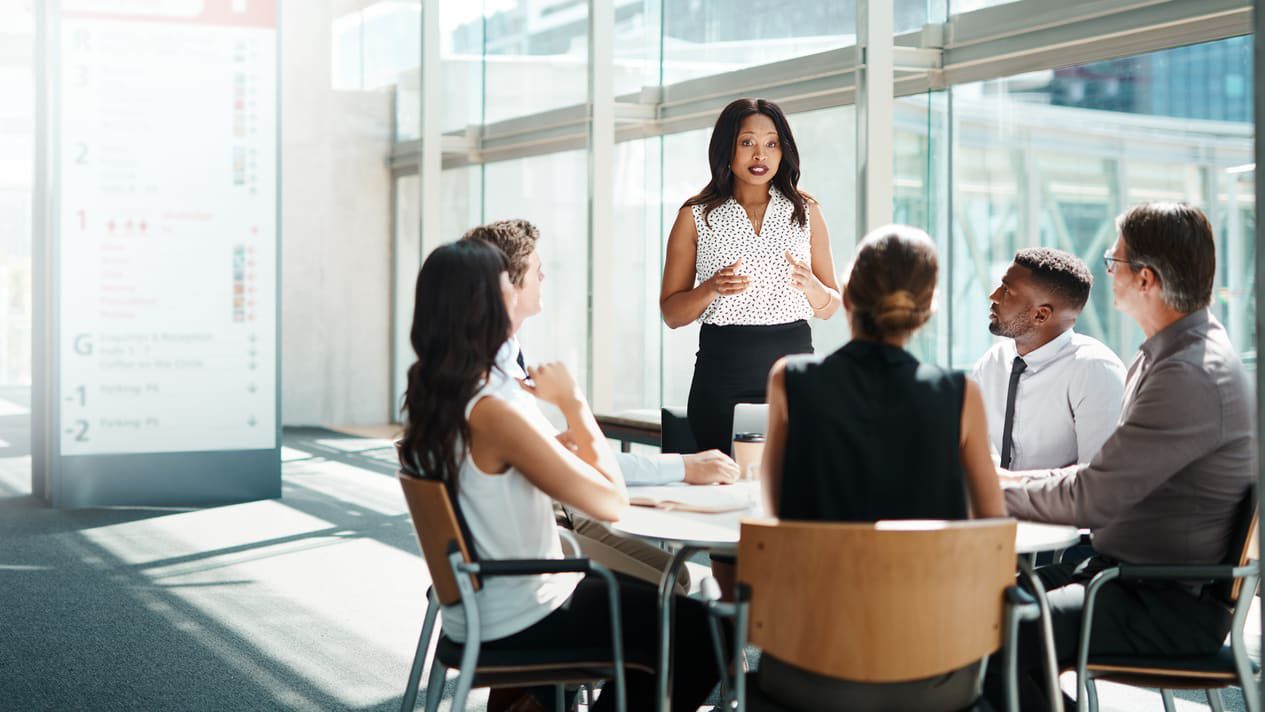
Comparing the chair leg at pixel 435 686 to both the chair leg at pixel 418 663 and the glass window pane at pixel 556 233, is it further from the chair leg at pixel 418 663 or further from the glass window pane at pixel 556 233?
the glass window pane at pixel 556 233

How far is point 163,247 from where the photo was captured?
287 inches

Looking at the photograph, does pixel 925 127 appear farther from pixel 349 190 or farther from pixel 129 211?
pixel 349 190

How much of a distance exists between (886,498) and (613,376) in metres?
6.26

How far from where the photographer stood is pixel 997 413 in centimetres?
336

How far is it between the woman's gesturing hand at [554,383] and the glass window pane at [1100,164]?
12.1 feet

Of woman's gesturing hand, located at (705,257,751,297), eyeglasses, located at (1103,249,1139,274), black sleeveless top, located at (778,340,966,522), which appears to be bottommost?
black sleeveless top, located at (778,340,966,522)

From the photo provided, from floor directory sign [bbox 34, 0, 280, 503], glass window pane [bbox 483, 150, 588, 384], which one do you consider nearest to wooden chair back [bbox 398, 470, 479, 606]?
floor directory sign [bbox 34, 0, 280, 503]

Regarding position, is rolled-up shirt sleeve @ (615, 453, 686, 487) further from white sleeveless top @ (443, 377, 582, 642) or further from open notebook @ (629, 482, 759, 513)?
white sleeveless top @ (443, 377, 582, 642)

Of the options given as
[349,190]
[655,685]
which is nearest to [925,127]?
[655,685]

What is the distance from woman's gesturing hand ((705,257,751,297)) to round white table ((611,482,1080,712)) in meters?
0.99

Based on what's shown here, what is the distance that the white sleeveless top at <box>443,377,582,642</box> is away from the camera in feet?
7.89

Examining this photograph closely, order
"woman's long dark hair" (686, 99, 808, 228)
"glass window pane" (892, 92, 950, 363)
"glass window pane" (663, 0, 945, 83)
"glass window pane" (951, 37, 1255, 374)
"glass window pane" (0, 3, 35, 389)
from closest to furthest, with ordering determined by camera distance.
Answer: "woman's long dark hair" (686, 99, 808, 228) → "glass window pane" (951, 37, 1255, 374) → "glass window pane" (892, 92, 950, 363) → "glass window pane" (663, 0, 945, 83) → "glass window pane" (0, 3, 35, 389)

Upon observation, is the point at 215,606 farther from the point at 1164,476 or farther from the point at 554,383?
the point at 1164,476

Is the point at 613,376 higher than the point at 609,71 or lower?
lower
